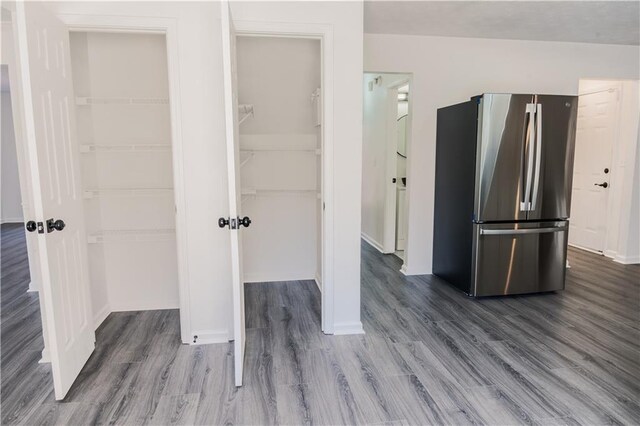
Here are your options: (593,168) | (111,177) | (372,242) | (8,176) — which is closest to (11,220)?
(8,176)

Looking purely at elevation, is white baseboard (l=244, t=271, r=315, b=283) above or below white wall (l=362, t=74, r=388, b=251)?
below

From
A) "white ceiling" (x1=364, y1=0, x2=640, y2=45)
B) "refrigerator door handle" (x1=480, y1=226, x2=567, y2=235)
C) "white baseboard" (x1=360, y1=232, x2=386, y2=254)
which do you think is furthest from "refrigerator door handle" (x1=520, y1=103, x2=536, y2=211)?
"white baseboard" (x1=360, y1=232, x2=386, y2=254)

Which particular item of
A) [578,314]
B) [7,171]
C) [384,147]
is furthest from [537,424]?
[7,171]

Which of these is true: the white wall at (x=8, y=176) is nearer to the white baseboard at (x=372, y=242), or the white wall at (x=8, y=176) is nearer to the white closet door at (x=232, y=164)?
the white baseboard at (x=372, y=242)

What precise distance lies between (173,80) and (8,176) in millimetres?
7215

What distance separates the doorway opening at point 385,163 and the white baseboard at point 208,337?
7.72 ft

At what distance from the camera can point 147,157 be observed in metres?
3.25

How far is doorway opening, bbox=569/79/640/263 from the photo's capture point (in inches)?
185

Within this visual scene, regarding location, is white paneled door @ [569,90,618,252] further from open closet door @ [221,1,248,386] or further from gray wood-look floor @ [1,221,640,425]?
open closet door @ [221,1,248,386]

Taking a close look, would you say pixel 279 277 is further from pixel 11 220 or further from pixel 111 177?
pixel 11 220

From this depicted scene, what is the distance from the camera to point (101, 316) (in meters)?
3.13

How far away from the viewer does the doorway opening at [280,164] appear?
12.9 feet

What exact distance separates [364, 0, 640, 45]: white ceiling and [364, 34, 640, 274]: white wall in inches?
4.8

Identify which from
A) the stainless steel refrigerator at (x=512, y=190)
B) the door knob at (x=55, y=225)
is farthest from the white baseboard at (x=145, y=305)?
the stainless steel refrigerator at (x=512, y=190)
